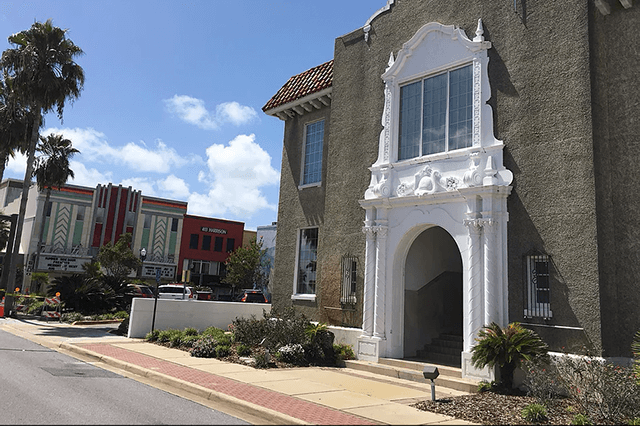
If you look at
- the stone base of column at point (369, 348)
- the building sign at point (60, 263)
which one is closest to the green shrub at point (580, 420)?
the stone base of column at point (369, 348)

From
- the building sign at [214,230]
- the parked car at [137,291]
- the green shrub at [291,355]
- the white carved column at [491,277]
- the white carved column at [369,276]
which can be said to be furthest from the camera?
the building sign at [214,230]

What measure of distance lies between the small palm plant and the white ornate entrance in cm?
72

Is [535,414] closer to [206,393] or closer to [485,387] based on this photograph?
[485,387]

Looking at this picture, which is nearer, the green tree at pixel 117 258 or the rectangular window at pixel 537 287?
the rectangular window at pixel 537 287

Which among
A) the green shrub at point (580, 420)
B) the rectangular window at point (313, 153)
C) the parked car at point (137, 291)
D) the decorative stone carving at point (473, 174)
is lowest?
the green shrub at point (580, 420)

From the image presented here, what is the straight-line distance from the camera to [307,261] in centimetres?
1705

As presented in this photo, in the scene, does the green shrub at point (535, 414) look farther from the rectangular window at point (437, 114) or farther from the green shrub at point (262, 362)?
the rectangular window at point (437, 114)

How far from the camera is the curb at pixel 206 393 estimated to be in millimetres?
7556

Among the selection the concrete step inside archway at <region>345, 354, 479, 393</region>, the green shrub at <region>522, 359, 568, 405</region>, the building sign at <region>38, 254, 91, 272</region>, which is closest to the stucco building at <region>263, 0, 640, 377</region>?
the concrete step inside archway at <region>345, 354, 479, 393</region>

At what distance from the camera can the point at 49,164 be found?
36.7 metres

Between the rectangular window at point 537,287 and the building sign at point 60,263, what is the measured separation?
149 ft

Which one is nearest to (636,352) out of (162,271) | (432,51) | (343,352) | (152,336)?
(343,352)

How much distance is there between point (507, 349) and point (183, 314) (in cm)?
1297

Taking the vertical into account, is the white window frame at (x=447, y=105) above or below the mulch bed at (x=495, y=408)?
above
